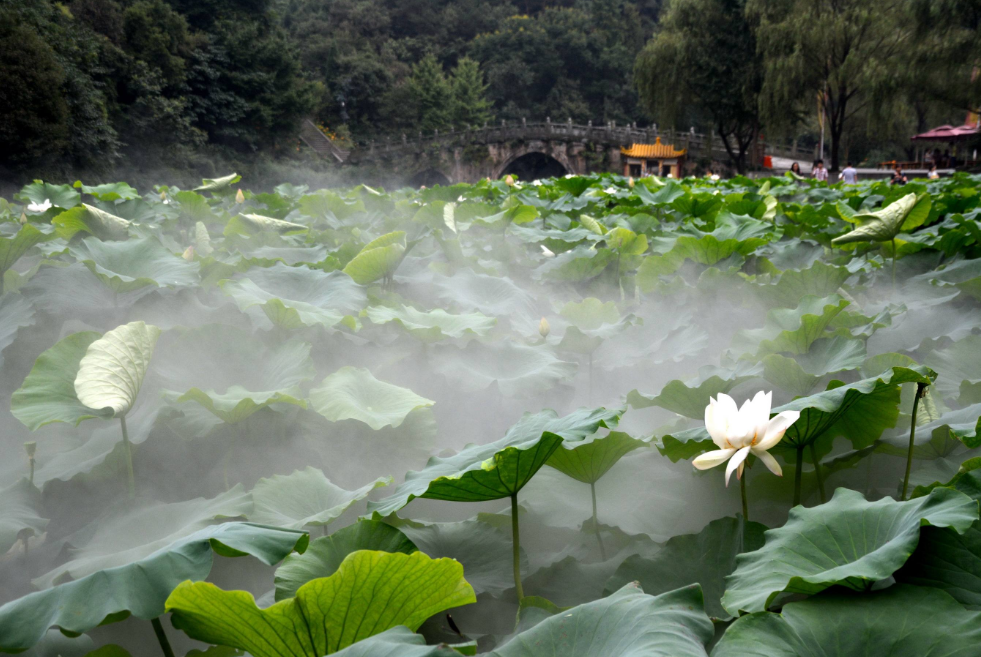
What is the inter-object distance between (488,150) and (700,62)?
12485 mm

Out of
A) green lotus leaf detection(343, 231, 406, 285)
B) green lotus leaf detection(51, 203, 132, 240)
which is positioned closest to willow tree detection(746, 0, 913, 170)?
green lotus leaf detection(343, 231, 406, 285)

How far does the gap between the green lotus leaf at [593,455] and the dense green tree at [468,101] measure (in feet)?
111

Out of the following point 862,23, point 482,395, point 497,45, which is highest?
point 497,45

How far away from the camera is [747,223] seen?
83.7 inches

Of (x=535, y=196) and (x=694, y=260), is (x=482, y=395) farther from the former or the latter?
(x=535, y=196)

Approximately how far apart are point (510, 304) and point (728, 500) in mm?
858

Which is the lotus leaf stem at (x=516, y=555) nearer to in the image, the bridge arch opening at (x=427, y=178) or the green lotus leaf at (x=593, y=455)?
the green lotus leaf at (x=593, y=455)

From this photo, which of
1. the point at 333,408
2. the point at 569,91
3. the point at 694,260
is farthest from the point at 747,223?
the point at 569,91

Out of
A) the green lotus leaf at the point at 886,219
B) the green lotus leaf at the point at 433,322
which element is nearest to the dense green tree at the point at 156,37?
the green lotus leaf at the point at 433,322

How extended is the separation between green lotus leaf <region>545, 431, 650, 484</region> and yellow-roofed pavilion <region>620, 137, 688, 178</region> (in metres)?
25.3

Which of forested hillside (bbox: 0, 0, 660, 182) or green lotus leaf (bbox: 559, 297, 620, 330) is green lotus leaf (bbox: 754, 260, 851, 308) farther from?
forested hillside (bbox: 0, 0, 660, 182)

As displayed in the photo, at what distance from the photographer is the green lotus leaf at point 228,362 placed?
1.04m

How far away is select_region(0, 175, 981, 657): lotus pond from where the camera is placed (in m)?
0.51

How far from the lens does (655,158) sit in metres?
26.2
